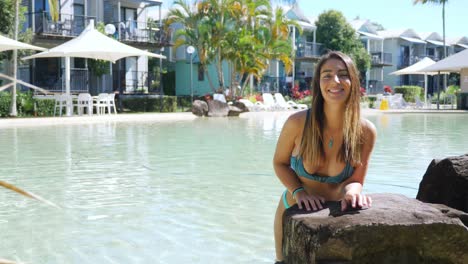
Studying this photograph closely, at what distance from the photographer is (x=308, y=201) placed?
8.21 ft

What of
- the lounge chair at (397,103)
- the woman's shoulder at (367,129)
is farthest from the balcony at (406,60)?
the woman's shoulder at (367,129)

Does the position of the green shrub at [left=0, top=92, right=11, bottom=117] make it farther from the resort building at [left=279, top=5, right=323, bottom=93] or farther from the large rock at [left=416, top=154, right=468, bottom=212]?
the resort building at [left=279, top=5, right=323, bottom=93]

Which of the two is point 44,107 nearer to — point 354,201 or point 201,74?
point 201,74

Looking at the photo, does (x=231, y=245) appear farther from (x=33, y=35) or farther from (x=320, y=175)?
(x=33, y=35)

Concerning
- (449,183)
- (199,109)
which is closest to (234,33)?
(199,109)

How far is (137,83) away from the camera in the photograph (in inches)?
1147

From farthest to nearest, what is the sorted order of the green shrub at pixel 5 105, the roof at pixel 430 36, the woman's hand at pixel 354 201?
the roof at pixel 430 36 → the green shrub at pixel 5 105 → the woman's hand at pixel 354 201

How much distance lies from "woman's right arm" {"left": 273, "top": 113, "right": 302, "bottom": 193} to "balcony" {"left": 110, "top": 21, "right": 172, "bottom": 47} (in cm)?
2490

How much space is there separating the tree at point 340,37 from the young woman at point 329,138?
3939 cm

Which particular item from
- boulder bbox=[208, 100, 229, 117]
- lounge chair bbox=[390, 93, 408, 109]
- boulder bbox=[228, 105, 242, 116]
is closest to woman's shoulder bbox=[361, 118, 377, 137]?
boulder bbox=[208, 100, 229, 117]

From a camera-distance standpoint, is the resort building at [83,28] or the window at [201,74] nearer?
the resort building at [83,28]

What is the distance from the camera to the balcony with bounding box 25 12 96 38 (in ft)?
79.9

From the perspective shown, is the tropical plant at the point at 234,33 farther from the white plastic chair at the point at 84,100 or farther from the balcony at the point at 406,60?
the balcony at the point at 406,60

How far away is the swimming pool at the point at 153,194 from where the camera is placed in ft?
12.6
